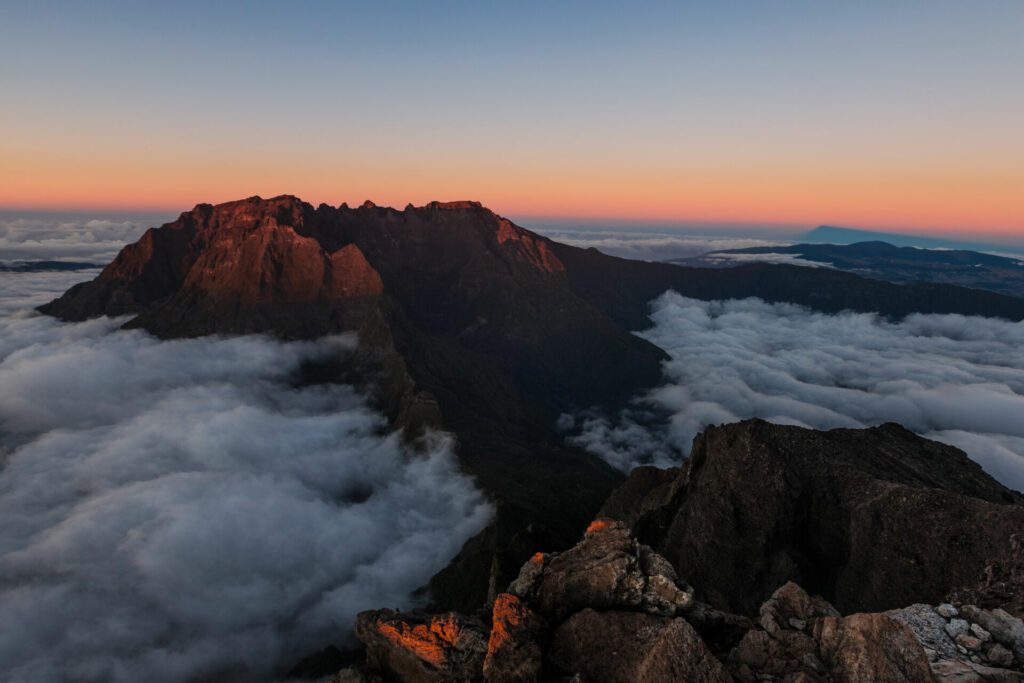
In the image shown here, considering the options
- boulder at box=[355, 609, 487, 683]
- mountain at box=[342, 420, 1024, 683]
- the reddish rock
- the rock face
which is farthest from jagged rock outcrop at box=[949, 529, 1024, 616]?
boulder at box=[355, 609, 487, 683]

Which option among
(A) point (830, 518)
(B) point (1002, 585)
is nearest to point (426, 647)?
(B) point (1002, 585)

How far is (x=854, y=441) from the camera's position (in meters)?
81.1

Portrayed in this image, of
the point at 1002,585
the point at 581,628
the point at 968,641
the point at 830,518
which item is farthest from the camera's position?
the point at 830,518

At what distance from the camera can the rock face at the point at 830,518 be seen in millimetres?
56969

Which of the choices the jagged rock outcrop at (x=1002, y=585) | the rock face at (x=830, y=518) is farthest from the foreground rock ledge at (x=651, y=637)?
the rock face at (x=830, y=518)

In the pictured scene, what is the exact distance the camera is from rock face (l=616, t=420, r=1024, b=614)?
187 feet

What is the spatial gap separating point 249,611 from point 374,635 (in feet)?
545

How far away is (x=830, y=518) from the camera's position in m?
68.8

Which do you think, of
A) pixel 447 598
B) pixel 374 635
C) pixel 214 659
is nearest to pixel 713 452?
pixel 374 635

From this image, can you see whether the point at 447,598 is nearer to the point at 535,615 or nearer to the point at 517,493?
the point at 517,493

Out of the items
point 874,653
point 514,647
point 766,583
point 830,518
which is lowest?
point 766,583

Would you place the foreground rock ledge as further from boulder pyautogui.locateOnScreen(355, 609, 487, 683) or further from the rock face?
the rock face

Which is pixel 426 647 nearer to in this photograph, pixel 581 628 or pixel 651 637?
pixel 581 628

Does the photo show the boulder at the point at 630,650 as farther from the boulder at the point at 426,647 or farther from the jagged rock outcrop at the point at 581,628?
the boulder at the point at 426,647
